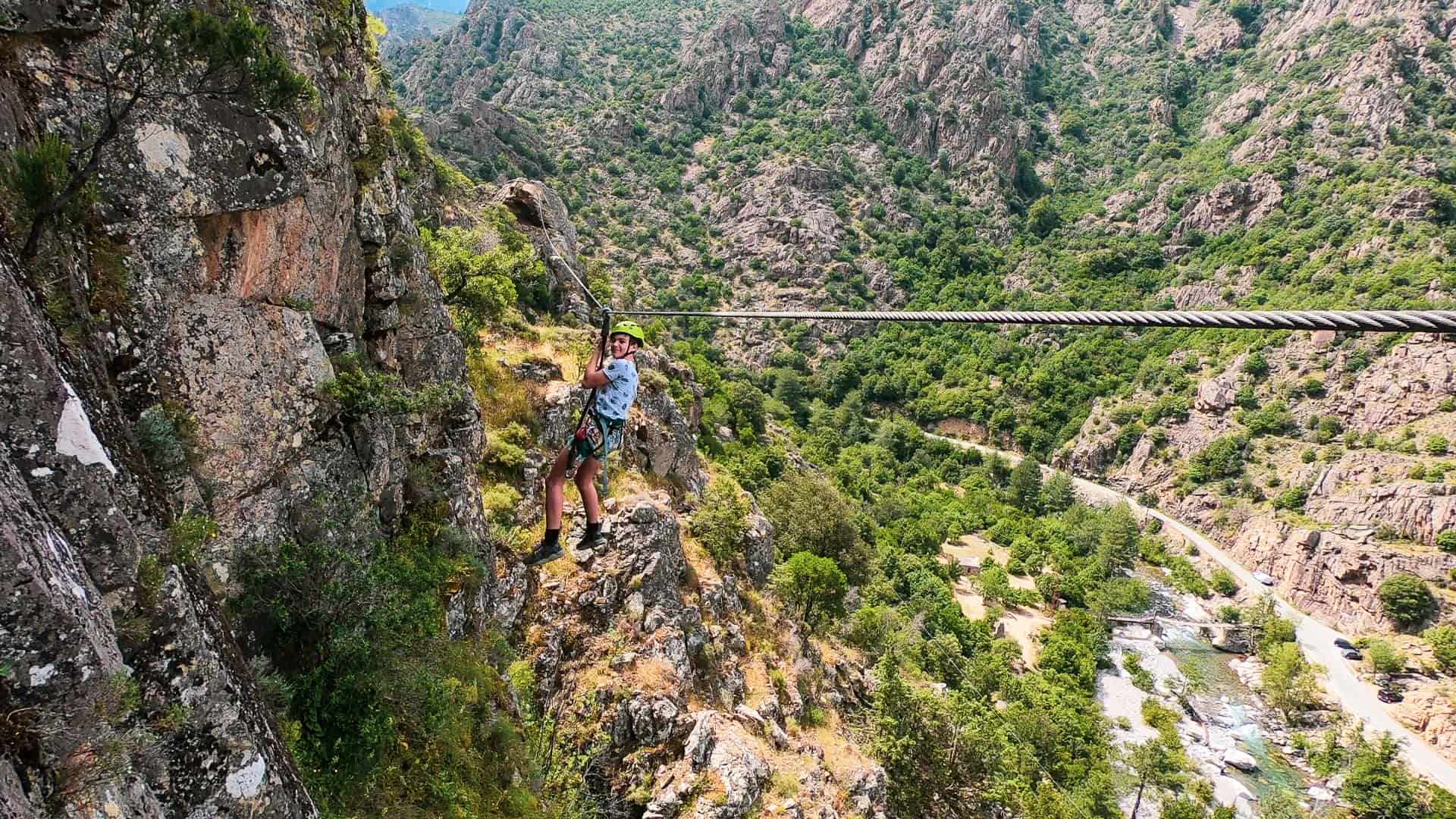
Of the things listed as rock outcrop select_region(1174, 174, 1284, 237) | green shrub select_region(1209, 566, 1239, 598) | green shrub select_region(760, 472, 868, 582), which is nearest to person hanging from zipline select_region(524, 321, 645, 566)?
green shrub select_region(760, 472, 868, 582)

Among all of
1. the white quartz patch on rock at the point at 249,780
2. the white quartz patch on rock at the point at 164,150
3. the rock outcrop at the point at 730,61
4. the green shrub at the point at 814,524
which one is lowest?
the green shrub at the point at 814,524

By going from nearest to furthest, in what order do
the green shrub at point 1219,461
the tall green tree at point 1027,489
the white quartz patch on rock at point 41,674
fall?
the white quartz patch on rock at point 41,674 → the green shrub at point 1219,461 → the tall green tree at point 1027,489

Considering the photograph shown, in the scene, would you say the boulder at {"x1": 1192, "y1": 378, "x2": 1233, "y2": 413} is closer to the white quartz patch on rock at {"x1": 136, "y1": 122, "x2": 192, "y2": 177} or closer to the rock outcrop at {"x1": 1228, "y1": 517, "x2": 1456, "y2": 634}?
the rock outcrop at {"x1": 1228, "y1": 517, "x2": 1456, "y2": 634}

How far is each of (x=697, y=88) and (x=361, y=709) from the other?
119 metres

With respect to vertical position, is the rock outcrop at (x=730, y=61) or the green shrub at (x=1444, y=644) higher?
the rock outcrop at (x=730, y=61)

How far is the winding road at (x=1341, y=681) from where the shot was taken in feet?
121

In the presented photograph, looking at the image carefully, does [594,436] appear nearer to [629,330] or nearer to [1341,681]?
[629,330]

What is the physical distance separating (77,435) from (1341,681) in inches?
2516

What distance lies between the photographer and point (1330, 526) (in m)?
51.2

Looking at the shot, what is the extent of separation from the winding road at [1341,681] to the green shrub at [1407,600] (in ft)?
13.0

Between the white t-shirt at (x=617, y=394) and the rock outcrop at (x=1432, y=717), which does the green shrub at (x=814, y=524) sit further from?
the rock outcrop at (x=1432, y=717)

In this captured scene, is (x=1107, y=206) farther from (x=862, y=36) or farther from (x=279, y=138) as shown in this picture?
(x=279, y=138)

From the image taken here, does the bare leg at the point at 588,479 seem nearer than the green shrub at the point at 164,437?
No

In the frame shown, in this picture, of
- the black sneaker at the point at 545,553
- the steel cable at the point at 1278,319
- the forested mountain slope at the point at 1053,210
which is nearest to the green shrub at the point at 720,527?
the black sneaker at the point at 545,553
